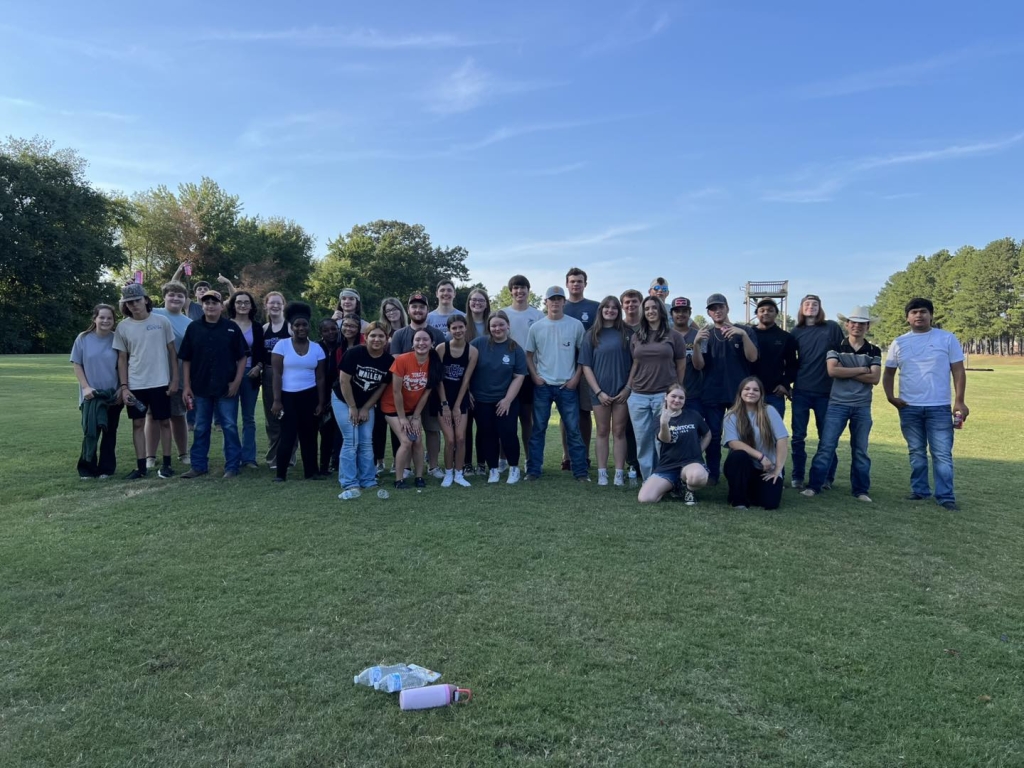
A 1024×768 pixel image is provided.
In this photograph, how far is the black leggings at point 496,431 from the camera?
6.62 m

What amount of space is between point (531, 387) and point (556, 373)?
0.41 meters

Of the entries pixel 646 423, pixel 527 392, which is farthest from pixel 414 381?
pixel 646 423

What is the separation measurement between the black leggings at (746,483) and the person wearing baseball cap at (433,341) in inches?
121

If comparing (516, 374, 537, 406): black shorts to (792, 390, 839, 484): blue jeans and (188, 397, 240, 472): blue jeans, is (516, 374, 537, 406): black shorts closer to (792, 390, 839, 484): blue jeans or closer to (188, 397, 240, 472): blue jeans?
(792, 390, 839, 484): blue jeans

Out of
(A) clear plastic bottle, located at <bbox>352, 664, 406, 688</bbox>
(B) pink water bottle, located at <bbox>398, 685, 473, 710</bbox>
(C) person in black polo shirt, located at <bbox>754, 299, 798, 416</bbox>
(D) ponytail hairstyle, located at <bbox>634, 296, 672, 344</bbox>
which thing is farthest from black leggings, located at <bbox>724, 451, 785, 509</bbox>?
(A) clear plastic bottle, located at <bbox>352, 664, 406, 688</bbox>

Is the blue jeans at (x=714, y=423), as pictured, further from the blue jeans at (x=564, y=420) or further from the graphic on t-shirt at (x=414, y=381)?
the graphic on t-shirt at (x=414, y=381)

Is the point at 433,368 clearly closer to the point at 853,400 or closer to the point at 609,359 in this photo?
the point at 609,359

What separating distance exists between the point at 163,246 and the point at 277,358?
5287 centimetres

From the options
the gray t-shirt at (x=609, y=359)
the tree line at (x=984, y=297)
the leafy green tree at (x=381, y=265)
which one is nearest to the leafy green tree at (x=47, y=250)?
the leafy green tree at (x=381, y=265)

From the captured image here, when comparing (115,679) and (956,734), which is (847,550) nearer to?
(956,734)

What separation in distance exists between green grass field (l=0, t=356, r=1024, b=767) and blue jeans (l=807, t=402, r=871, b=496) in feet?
1.65

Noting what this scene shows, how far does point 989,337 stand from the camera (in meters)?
67.4

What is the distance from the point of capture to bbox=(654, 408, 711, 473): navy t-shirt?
591 centimetres

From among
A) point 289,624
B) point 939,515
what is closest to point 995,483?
point 939,515
